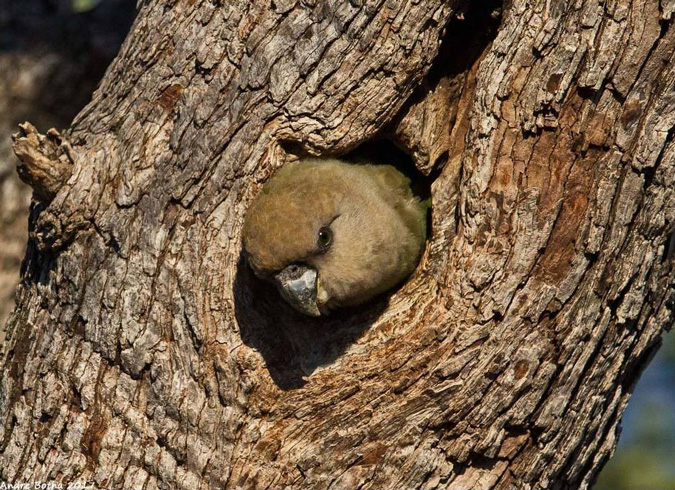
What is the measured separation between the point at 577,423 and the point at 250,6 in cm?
257

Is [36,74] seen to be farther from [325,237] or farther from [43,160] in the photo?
[325,237]

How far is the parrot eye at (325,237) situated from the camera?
4.28m

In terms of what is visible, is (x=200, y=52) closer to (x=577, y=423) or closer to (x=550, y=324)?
(x=550, y=324)

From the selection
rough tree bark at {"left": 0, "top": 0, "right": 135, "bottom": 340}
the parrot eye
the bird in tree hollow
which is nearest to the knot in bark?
the bird in tree hollow

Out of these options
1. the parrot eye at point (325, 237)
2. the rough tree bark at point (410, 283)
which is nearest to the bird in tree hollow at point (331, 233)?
the parrot eye at point (325, 237)

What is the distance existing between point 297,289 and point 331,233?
0.41 m

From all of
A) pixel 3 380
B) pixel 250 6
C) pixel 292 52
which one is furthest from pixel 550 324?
pixel 3 380

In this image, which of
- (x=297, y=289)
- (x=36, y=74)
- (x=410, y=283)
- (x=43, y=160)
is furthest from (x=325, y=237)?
(x=36, y=74)

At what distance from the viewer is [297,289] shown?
4.12 metres

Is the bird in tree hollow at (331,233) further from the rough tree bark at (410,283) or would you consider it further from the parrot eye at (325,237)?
the rough tree bark at (410,283)

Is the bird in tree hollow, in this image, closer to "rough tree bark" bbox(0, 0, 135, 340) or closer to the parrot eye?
the parrot eye

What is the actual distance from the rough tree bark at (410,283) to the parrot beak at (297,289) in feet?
0.66

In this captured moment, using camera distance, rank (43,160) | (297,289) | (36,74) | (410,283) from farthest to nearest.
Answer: (36,74) < (410,283) < (297,289) < (43,160)

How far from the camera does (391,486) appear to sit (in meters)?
3.72
